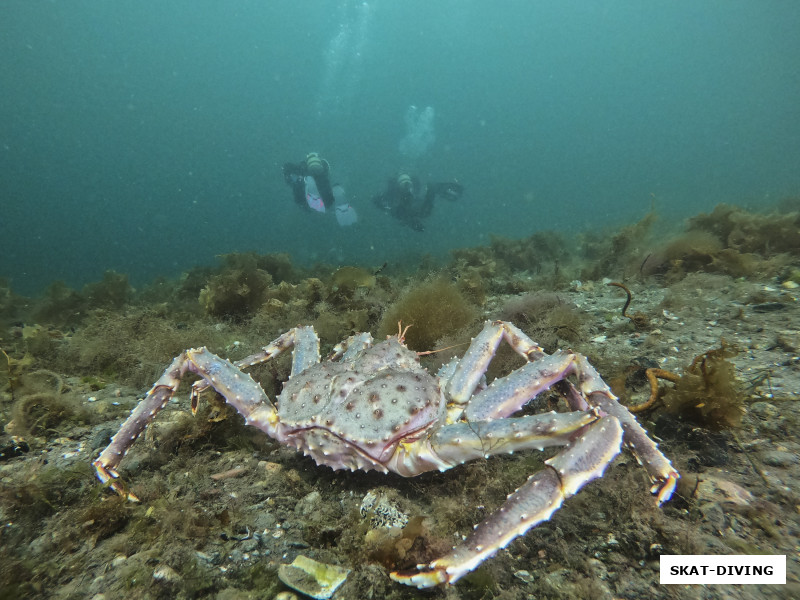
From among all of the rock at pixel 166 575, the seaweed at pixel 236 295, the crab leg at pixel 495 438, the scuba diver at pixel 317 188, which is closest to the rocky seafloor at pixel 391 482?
the rock at pixel 166 575

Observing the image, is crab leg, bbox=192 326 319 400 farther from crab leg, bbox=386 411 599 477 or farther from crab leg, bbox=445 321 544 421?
crab leg, bbox=386 411 599 477

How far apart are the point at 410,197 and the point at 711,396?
59.4 ft

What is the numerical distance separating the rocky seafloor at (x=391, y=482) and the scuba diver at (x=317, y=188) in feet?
44.6

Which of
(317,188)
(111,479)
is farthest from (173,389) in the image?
(317,188)

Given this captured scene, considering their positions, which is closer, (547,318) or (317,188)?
(547,318)

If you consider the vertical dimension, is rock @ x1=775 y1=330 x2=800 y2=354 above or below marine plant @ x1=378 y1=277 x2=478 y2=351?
above

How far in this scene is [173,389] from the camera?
305cm

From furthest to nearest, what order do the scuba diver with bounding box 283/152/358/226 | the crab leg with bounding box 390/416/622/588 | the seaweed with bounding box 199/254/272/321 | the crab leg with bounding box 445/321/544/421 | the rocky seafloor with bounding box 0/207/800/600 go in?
the scuba diver with bounding box 283/152/358/226 < the seaweed with bounding box 199/254/272/321 < the crab leg with bounding box 445/321/544/421 < the rocky seafloor with bounding box 0/207/800/600 < the crab leg with bounding box 390/416/622/588

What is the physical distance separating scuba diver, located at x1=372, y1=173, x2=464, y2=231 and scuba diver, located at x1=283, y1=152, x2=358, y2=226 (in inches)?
91.8

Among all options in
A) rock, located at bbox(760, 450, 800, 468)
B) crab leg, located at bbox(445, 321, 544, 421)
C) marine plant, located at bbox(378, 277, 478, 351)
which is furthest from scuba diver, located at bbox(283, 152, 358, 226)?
rock, located at bbox(760, 450, 800, 468)

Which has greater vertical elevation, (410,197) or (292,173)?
(292,173)

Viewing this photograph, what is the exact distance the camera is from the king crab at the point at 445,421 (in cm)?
182

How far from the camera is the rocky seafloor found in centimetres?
194

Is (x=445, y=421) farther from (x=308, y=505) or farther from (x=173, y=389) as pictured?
(x=173, y=389)
